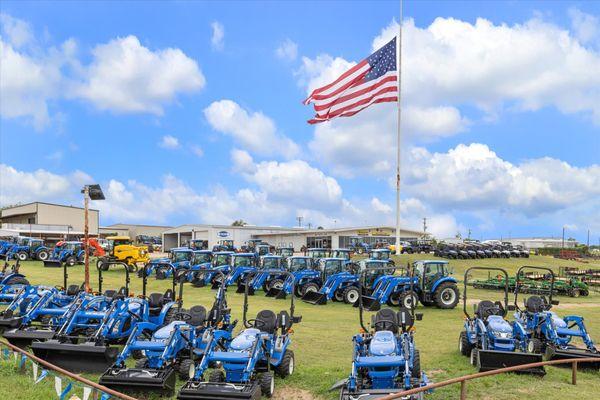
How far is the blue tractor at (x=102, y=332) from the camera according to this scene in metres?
10.0

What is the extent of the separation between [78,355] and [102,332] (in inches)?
23.7

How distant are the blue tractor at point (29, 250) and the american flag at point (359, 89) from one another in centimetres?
2287

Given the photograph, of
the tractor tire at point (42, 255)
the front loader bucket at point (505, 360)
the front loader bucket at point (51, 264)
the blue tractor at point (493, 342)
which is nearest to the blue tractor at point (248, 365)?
the front loader bucket at point (505, 360)

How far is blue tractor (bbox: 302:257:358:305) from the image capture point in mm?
21703

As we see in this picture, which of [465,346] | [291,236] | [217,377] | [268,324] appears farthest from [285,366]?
[291,236]

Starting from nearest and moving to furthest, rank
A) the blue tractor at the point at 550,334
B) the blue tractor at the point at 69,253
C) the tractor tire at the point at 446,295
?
the blue tractor at the point at 550,334 → the tractor tire at the point at 446,295 → the blue tractor at the point at 69,253

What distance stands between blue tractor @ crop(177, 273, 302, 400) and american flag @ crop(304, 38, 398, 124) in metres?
20.2

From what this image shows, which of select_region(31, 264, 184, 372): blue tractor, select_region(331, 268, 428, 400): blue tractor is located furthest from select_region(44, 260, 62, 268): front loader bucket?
select_region(331, 268, 428, 400): blue tractor

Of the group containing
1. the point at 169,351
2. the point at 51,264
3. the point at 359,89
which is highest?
the point at 359,89

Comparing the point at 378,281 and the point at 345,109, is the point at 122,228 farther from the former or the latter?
the point at 378,281

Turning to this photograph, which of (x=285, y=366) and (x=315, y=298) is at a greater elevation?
(x=285, y=366)

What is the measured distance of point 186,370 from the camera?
9375 mm

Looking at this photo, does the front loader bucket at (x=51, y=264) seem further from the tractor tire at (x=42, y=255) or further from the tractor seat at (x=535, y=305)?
the tractor seat at (x=535, y=305)

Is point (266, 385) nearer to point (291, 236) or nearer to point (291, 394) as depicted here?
point (291, 394)
